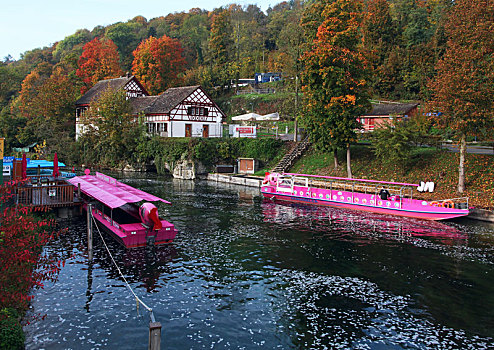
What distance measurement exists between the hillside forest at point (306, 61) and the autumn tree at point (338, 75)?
122 mm

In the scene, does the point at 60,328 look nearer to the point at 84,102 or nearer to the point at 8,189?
the point at 8,189

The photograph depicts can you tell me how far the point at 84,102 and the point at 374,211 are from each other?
2619 inches

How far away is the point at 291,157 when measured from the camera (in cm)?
5509

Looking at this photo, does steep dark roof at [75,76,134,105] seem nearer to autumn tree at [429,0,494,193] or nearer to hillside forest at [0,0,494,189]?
hillside forest at [0,0,494,189]

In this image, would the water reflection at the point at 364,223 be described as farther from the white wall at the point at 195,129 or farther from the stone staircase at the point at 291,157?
the white wall at the point at 195,129

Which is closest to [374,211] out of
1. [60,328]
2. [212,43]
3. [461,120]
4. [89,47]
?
[461,120]

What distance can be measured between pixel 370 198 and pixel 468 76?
13.4 m

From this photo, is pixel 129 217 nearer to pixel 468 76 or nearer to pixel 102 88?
pixel 468 76

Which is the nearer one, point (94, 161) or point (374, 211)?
point (374, 211)

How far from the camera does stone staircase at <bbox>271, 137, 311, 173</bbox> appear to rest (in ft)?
176

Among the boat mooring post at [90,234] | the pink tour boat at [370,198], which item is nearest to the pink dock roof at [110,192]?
the boat mooring post at [90,234]

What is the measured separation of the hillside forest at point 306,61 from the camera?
36219 mm

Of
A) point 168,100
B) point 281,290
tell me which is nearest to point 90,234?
point 281,290

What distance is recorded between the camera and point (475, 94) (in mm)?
33062
